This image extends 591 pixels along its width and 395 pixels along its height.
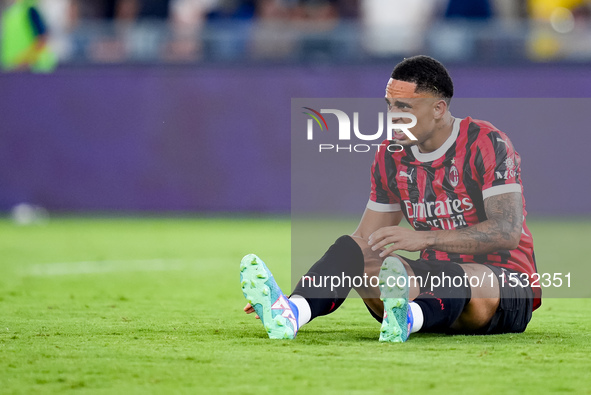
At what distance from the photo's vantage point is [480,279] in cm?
457

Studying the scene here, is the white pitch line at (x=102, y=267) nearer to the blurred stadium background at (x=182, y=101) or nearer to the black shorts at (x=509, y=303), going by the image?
the black shorts at (x=509, y=303)

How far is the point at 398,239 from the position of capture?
450 cm

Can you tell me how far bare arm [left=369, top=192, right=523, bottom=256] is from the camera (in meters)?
4.52

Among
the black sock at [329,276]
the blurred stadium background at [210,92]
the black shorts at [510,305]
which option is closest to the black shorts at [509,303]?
the black shorts at [510,305]

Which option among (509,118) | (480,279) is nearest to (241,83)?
(509,118)

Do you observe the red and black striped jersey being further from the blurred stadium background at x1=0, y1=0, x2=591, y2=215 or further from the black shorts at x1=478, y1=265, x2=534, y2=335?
the blurred stadium background at x1=0, y1=0, x2=591, y2=215

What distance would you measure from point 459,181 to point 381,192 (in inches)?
17.0

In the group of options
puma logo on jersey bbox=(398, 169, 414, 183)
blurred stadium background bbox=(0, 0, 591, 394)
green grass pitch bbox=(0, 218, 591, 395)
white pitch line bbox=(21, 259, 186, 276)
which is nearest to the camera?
green grass pitch bbox=(0, 218, 591, 395)

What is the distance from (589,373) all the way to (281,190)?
31.0 ft

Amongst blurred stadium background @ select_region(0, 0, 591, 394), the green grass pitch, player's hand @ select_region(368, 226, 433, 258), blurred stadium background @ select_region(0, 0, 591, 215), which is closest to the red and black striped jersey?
player's hand @ select_region(368, 226, 433, 258)

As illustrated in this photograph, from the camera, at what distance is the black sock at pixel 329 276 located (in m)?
4.76

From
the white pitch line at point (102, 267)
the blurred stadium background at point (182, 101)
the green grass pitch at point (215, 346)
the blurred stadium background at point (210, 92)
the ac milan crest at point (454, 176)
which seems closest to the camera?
the green grass pitch at point (215, 346)

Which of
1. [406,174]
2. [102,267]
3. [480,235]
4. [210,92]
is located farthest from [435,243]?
Answer: [210,92]

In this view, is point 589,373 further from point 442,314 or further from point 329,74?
point 329,74
